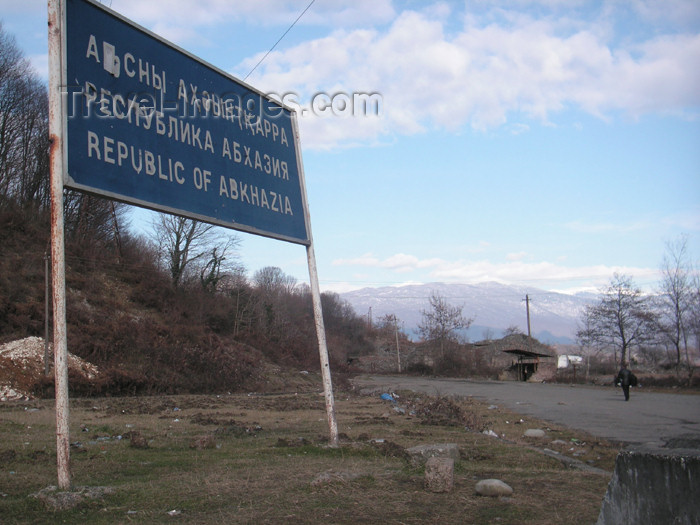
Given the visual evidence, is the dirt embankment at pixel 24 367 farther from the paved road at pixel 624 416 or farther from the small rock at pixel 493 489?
the small rock at pixel 493 489

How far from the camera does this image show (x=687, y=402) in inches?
809

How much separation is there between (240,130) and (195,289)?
40.9 metres

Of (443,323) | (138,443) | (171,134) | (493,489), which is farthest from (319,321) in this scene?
(443,323)

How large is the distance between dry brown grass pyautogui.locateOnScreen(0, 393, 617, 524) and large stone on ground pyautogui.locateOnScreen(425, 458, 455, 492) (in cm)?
10

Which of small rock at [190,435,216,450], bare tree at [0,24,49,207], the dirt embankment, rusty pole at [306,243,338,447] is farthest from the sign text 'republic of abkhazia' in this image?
bare tree at [0,24,49,207]

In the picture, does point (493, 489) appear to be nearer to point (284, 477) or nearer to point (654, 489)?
point (654, 489)

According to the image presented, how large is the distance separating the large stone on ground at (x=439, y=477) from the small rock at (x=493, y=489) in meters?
0.25

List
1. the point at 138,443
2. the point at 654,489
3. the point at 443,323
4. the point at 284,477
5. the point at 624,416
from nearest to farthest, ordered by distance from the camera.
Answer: the point at 654,489
the point at 284,477
the point at 138,443
the point at 624,416
the point at 443,323

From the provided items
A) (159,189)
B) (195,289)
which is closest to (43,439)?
(159,189)

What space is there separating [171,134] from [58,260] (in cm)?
217

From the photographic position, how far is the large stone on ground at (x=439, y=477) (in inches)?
195

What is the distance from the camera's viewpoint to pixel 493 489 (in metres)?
4.84

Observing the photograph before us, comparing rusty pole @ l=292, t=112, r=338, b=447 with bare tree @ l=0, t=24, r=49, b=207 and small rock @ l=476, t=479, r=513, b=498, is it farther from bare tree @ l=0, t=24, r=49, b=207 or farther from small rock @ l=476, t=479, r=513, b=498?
bare tree @ l=0, t=24, r=49, b=207

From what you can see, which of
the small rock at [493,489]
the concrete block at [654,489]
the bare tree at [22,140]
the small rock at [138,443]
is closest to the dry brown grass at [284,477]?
the small rock at [493,489]
